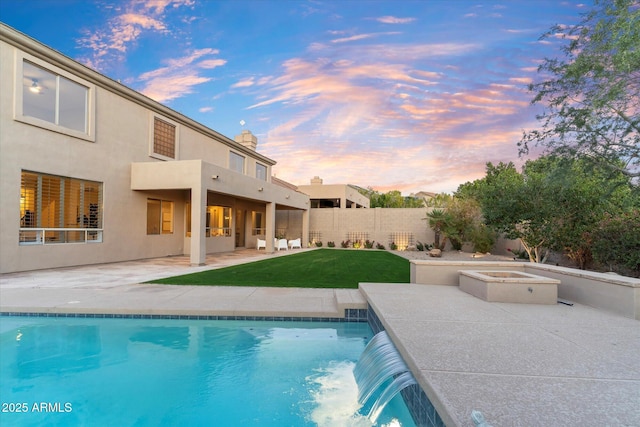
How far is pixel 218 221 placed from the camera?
17969 millimetres

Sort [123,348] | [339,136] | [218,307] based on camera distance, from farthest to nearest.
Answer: [339,136], [218,307], [123,348]

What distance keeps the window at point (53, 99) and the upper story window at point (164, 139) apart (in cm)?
295

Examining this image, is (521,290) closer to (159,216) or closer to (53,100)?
(53,100)

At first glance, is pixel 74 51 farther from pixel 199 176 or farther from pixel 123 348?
pixel 123 348

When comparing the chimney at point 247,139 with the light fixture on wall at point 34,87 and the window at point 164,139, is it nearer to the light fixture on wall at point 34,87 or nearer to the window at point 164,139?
the window at point 164,139

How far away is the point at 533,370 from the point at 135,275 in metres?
9.68

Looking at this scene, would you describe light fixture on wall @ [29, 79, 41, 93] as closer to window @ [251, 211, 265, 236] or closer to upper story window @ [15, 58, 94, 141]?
upper story window @ [15, 58, 94, 141]

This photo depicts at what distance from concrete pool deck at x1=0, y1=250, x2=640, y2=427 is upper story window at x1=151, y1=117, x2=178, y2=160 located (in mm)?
7334

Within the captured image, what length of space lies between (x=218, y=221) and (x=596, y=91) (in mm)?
16223

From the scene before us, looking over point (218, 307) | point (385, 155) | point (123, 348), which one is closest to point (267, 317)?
point (218, 307)

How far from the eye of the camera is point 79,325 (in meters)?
5.48

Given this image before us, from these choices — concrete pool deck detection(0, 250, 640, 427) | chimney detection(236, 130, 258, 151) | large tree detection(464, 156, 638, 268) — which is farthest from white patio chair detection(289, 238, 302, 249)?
concrete pool deck detection(0, 250, 640, 427)

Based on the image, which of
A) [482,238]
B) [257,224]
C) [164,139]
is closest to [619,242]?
[482,238]

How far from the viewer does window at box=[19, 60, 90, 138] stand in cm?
958
